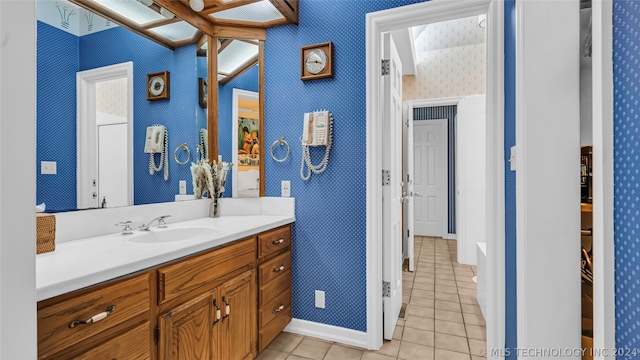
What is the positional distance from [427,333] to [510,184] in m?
1.35

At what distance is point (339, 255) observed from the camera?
6.97 feet

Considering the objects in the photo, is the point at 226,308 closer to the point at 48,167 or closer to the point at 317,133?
the point at 48,167

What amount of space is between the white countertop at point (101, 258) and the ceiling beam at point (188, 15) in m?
1.37

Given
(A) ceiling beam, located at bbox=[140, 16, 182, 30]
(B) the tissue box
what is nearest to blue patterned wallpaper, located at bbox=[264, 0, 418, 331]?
(A) ceiling beam, located at bbox=[140, 16, 182, 30]

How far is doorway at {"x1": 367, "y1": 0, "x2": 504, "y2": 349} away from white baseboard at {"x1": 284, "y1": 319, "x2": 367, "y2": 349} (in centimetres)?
7

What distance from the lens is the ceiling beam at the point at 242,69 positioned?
227cm

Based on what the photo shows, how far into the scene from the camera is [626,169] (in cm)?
74

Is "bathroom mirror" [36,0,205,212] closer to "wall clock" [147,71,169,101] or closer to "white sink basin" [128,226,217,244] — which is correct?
"wall clock" [147,71,169,101]

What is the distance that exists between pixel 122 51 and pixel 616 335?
225cm

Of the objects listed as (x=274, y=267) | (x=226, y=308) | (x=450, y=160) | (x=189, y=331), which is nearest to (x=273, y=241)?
(x=274, y=267)

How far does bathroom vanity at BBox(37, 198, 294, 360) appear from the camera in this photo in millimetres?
919

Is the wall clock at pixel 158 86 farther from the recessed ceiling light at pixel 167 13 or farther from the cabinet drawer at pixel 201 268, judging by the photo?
Answer: the cabinet drawer at pixel 201 268
